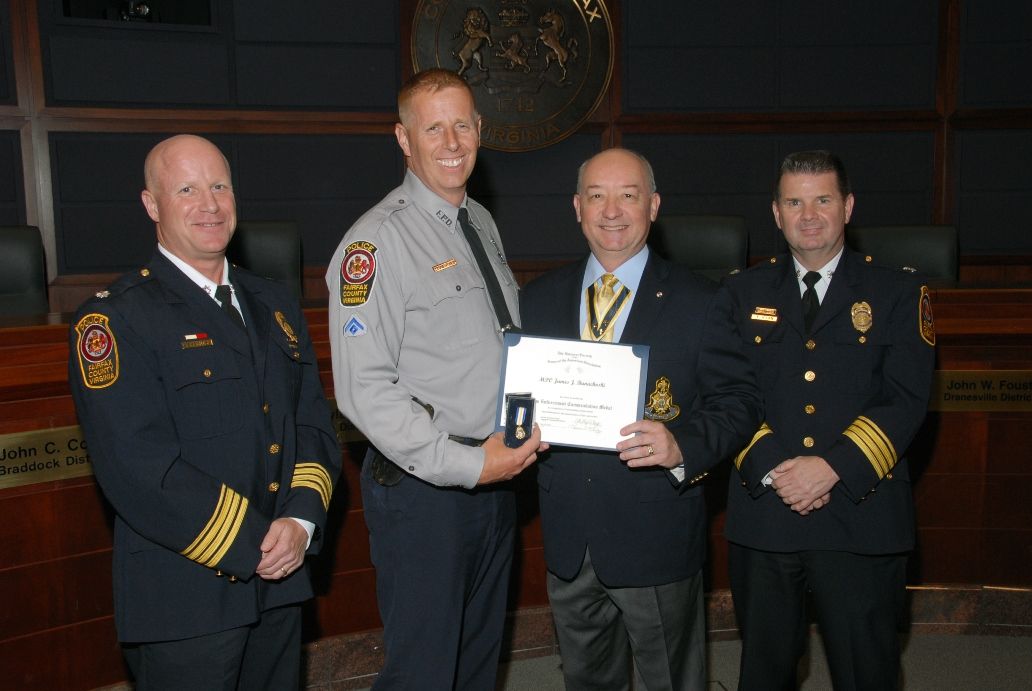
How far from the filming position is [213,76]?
516 centimetres

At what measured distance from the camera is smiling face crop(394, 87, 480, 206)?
78.8 inches

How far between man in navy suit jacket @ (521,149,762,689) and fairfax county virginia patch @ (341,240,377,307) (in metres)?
0.46

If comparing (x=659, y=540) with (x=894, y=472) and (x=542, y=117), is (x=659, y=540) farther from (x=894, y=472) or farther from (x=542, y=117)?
(x=542, y=117)

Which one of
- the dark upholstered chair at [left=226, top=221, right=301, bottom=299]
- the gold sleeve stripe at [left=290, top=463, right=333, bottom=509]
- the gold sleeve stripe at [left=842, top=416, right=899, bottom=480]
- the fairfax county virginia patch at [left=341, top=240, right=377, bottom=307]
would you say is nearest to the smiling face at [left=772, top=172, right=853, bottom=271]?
the gold sleeve stripe at [left=842, top=416, right=899, bottom=480]

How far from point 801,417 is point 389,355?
99cm

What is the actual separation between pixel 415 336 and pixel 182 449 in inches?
20.5

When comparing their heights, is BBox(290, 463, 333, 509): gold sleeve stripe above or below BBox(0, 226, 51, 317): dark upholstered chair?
below

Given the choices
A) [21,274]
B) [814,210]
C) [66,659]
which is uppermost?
[814,210]

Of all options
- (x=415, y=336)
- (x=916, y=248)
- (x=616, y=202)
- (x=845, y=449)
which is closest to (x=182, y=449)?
(x=415, y=336)

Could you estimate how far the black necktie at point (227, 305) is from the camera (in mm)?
1859

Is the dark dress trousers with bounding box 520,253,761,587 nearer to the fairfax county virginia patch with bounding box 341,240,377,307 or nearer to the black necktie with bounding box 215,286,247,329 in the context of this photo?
the fairfax county virginia patch with bounding box 341,240,377,307

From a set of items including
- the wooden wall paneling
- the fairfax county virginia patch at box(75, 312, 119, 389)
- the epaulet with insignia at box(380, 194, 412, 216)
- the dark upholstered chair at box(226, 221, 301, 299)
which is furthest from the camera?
the dark upholstered chair at box(226, 221, 301, 299)

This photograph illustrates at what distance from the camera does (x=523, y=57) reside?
544 cm

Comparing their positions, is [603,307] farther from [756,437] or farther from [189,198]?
[189,198]
